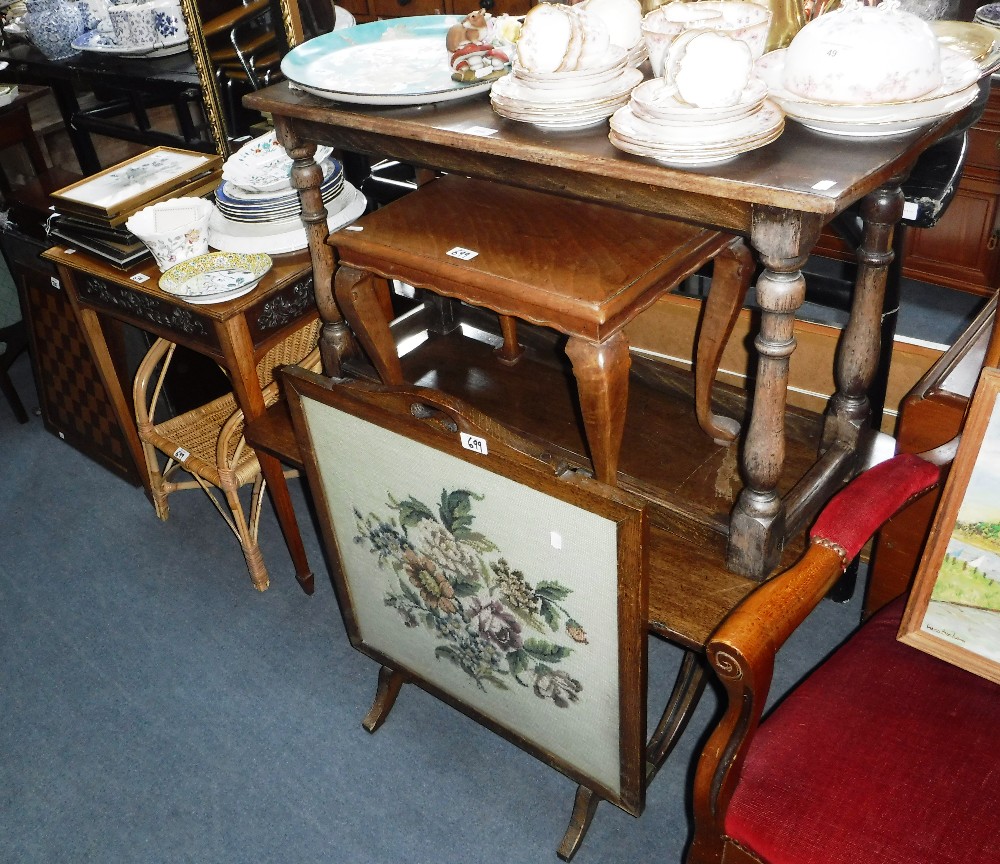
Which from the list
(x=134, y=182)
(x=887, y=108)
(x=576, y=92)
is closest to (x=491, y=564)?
(x=576, y=92)

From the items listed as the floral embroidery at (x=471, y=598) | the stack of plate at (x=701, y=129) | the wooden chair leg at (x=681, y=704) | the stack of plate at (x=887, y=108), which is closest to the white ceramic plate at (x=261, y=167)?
the floral embroidery at (x=471, y=598)

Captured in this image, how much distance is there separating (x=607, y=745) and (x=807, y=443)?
2.26 ft

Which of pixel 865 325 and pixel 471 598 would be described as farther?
pixel 865 325

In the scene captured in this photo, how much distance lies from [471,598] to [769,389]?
21.8 inches

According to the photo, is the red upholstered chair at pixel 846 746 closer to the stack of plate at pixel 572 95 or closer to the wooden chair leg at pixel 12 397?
the stack of plate at pixel 572 95

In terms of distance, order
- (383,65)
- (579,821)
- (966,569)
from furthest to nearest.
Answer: (579,821) < (383,65) < (966,569)

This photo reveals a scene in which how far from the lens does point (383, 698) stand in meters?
1.88

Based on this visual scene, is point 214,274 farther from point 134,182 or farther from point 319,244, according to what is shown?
point 134,182

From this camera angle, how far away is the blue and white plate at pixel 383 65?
137 cm

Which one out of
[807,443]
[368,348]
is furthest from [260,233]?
[807,443]

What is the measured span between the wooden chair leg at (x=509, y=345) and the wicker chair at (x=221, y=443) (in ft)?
1.65

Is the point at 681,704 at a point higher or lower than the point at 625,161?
lower

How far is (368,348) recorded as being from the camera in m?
1.72

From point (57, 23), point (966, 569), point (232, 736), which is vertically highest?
point (57, 23)
